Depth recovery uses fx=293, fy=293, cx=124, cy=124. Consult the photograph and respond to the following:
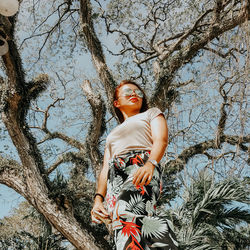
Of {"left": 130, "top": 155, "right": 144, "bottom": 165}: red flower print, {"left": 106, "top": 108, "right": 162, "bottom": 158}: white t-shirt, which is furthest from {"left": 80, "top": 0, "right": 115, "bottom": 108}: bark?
{"left": 130, "top": 155, "right": 144, "bottom": 165}: red flower print

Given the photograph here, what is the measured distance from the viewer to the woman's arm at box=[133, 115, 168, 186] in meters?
1.48

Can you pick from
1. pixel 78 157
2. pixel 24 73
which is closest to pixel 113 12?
pixel 24 73

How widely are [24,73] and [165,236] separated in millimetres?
4676

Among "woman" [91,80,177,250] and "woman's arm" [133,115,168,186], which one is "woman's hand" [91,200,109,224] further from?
"woman's arm" [133,115,168,186]

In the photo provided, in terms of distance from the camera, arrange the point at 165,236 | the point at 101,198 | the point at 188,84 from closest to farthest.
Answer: the point at 165,236 < the point at 101,198 < the point at 188,84

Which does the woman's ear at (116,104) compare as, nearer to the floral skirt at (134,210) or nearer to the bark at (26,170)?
the floral skirt at (134,210)

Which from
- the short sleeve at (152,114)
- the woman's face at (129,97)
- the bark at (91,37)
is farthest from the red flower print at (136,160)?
the bark at (91,37)

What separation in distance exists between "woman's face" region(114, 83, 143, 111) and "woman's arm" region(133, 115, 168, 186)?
297 millimetres

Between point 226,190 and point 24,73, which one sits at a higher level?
point 24,73

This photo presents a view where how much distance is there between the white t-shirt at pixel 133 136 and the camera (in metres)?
1.76

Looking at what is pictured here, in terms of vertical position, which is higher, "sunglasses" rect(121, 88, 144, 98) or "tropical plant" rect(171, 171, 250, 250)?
"sunglasses" rect(121, 88, 144, 98)

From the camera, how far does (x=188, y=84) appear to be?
6.82 m

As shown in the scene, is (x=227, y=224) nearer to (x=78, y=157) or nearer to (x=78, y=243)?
(x=78, y=243)

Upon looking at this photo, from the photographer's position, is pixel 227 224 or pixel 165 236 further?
pixel 227 224
